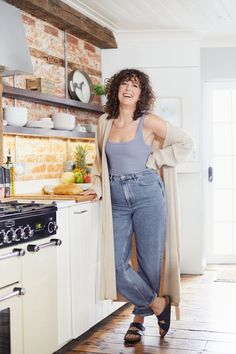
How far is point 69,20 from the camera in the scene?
471cm

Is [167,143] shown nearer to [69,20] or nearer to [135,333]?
[135,333]

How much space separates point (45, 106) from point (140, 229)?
1542 mm

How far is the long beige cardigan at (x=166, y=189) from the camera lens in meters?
3.62

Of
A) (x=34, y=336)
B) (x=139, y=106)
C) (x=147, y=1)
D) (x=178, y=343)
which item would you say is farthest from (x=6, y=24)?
(x=178, y=343)

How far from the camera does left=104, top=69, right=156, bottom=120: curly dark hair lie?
12.0ft

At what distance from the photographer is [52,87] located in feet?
14.9

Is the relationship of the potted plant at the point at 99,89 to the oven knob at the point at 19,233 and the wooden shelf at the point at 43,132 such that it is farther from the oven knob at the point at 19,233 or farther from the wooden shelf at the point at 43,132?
the oven knob at the point at 19,233

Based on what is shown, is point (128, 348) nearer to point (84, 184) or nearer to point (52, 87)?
point (84, 184)

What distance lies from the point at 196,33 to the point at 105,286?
305 centimetres

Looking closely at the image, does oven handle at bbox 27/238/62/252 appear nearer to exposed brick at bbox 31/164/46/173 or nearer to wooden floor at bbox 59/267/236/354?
wooden floor at bbox 59/267/236/354

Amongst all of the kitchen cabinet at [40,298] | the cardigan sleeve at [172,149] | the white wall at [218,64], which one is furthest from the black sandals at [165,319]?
the white wall at [218,64]

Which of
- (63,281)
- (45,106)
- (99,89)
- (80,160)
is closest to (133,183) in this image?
(63,281)

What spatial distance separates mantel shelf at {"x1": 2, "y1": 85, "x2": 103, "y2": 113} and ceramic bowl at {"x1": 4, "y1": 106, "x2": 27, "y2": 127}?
0.38 feet

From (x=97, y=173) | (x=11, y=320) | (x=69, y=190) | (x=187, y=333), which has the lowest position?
(x=187, y=333)
